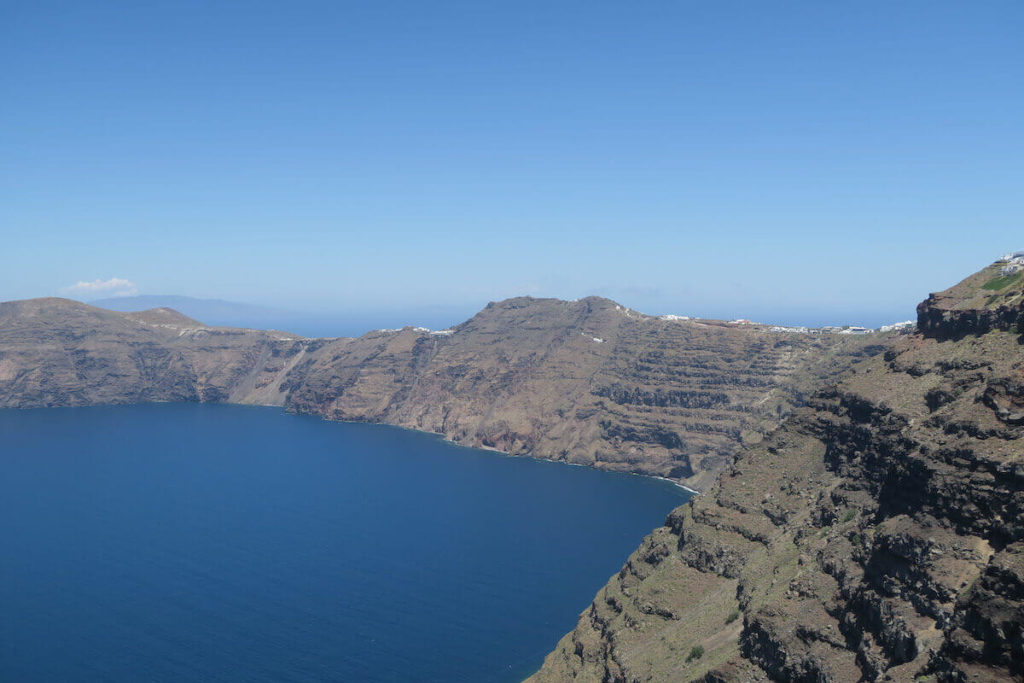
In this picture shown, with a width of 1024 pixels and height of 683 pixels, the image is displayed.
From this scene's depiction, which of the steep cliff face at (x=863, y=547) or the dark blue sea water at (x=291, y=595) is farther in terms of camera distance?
the dark blue sea water at (x=291, y=595)

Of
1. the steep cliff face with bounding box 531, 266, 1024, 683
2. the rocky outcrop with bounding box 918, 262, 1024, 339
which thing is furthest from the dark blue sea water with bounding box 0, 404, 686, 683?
the rocky outcrop with bounding box 918, 262, 1024, 339

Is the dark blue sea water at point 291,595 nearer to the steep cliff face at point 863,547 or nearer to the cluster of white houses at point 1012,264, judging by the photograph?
the steep cliff face at point 863,547

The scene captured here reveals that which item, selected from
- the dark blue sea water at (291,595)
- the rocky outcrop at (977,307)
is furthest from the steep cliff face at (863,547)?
the dark blue sea water at (291,595)

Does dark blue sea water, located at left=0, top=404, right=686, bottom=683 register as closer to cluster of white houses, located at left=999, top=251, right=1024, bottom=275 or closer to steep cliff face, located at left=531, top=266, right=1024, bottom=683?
steep cliff face, located at left=531, top=266, right=1024, bottom=683

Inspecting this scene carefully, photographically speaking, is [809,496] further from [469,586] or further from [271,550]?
[271,550]

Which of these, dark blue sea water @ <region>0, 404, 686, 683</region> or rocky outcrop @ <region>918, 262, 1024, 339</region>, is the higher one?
rocky outcrop @ <region>918, 262, 1024, 339</region>

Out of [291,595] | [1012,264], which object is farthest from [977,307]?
[291,595]
